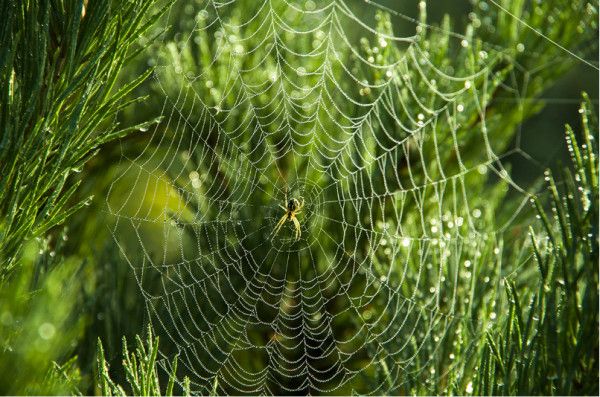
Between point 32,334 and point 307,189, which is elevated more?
point 307,189

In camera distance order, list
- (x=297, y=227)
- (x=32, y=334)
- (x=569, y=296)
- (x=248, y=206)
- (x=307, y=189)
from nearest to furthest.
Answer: (x=569, y=296) → (x=32, y=334) → (x=248, y=206) → (x=307, y=189) → (x=297, y=227)

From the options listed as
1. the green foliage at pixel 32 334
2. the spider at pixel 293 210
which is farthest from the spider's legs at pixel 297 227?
the green foliage at pixel 32 334

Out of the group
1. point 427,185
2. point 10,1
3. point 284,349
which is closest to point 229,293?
point 284,349

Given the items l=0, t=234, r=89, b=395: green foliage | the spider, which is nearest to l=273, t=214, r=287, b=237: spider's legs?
the spider

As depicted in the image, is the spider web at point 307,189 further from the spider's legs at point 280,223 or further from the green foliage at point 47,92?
the green foliage at point 47,92

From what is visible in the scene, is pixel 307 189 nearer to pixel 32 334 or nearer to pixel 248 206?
pixel 248 206

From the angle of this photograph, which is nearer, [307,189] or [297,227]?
→ [307,189]

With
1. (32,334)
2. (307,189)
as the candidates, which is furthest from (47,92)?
(307,189)
